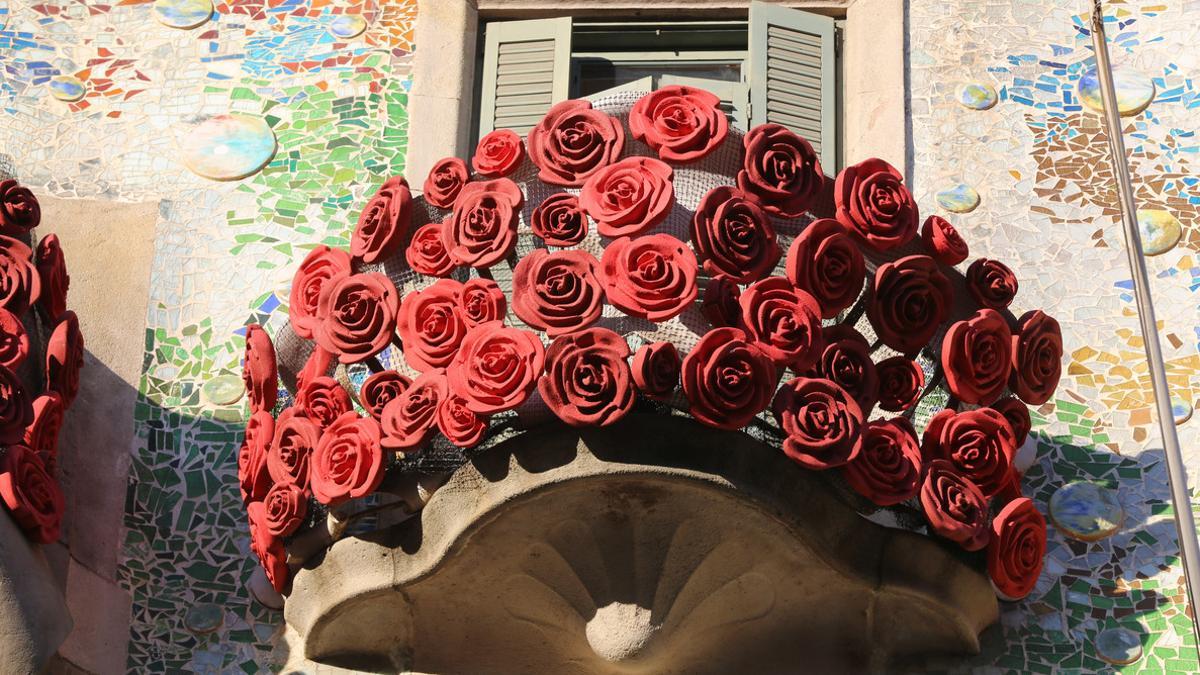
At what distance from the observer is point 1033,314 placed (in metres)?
7.74

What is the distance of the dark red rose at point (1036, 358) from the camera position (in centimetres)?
768

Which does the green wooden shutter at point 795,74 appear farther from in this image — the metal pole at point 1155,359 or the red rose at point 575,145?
the red rose at point 575,145

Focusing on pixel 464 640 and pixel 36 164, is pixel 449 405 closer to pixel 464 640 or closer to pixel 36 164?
pixel 464 640

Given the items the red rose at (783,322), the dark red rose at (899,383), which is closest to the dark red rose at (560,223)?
the red rose at (783,322)

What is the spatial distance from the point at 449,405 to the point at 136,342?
2.07 m

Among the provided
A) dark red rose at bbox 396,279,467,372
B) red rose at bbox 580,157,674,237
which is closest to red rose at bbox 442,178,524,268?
dark red rose at bbox 396,279,467,372

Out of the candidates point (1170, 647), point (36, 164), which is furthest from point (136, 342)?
point (1170, 647)

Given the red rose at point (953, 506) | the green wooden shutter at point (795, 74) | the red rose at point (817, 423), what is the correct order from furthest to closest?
the green wooden shutter at point (795, 74)
the red rose at point (953, 506)
the red rose at point (817, 423)

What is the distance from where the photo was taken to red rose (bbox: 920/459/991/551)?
7.32 meters

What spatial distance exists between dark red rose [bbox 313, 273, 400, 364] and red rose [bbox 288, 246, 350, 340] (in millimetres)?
202

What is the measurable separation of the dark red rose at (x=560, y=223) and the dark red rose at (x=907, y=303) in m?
0.92

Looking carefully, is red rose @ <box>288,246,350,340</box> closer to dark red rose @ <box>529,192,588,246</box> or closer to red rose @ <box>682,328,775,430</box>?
dark red rose @ <box>529,192,588,246</box>

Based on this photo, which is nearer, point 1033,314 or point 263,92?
point 1033,314

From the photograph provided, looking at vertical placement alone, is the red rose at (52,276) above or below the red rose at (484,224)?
below
